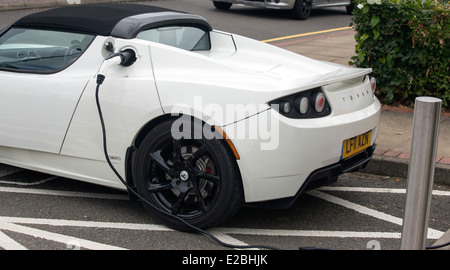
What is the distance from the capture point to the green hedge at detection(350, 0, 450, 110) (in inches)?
265

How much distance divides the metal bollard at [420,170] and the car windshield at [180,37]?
6.87ft

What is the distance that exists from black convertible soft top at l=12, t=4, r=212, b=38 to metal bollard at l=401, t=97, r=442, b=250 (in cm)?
207

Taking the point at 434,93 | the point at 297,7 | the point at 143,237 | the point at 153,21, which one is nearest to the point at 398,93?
the point at 434,93

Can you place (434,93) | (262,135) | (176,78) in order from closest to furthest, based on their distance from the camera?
(262,135) < (176,78) < (434,93)

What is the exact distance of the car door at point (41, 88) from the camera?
14.3 ft

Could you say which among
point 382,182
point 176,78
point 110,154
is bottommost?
point 382,182

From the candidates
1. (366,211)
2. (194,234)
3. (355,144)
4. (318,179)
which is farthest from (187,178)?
(366,211)

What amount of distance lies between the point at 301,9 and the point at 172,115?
11812 millimetres

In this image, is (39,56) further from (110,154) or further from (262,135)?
(262,135)

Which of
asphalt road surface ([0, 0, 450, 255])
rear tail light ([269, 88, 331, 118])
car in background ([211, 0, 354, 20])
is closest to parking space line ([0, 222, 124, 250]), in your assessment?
asphalt road surface ([0, 0, 450, 255])

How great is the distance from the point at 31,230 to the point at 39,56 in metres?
1.31

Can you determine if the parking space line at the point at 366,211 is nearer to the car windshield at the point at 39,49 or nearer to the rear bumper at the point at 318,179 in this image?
the rear bumper at the point at 318,179

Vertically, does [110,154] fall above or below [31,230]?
above

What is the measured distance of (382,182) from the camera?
17.2ft
